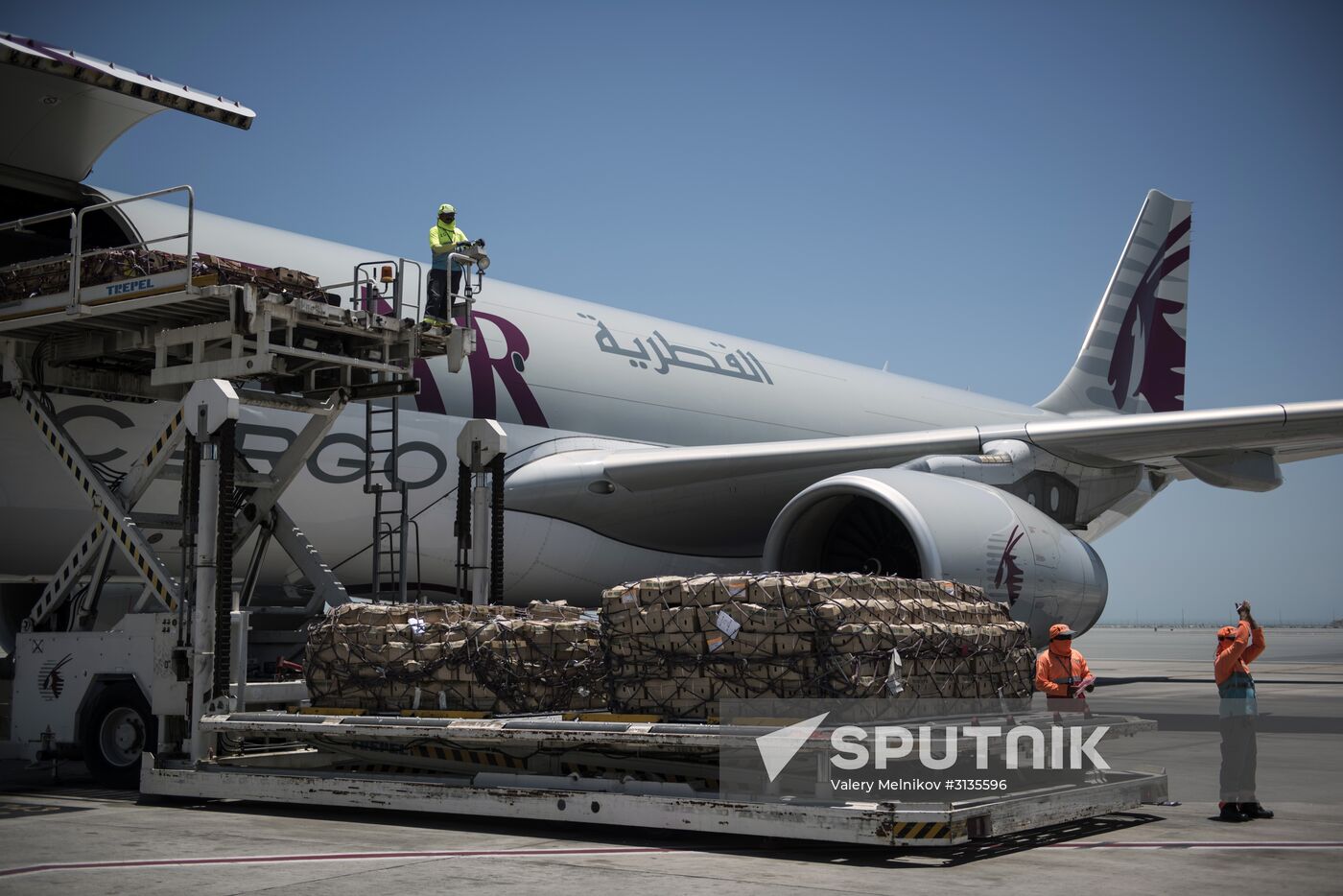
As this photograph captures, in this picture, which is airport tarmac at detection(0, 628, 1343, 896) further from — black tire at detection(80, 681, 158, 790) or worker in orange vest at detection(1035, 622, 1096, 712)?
worker in orange vest at detection(1035, 622, 1096, 712)

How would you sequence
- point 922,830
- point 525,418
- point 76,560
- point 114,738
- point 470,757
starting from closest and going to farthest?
1. point 922,830
2. point 470,757
3. point 114,738
4. point 76,560
5. point 525,418

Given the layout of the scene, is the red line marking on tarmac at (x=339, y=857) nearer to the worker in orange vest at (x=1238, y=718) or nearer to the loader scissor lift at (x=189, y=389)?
the loader scissor lift at (x=189, y=389)

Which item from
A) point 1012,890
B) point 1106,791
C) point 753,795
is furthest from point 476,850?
point 1106,791

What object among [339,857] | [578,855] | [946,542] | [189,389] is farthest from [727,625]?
[946,542]

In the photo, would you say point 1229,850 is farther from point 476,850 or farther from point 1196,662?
point 1196,662

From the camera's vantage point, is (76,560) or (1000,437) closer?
(76,560)

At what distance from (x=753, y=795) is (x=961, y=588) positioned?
2.26 meters

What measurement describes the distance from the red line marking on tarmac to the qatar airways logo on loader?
0.66 meters

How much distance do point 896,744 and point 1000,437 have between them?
6849mm

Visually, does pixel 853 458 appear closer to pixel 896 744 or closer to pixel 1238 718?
pixel 1238 718

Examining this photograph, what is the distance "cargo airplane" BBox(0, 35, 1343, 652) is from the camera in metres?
9.29

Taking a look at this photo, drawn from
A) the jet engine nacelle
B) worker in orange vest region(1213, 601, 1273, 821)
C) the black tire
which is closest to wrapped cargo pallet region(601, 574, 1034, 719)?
worker in orange vest region(1213, 601, 1273, 821)

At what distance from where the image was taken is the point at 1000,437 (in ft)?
40.6

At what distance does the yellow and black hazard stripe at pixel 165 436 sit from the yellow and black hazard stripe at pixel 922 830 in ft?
15.9
